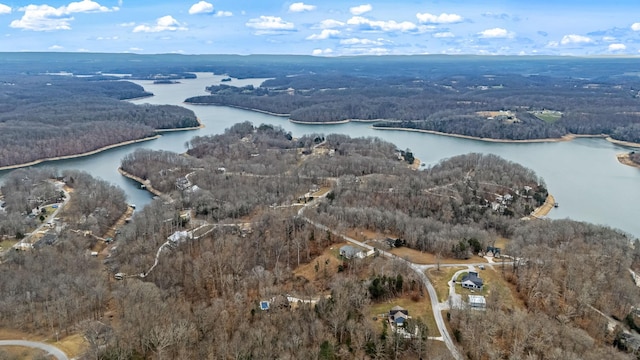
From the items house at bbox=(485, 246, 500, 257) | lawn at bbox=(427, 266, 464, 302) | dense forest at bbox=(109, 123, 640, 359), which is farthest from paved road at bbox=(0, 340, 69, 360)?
house at bbox=(485, 246, 500, 257)

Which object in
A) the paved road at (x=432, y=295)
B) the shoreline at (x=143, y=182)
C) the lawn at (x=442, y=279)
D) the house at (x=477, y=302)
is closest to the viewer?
the paved road at (x=432, y=295)

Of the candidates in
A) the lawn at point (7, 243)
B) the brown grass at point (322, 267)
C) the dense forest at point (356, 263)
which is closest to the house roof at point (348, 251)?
the brown grass at point (322, 267)

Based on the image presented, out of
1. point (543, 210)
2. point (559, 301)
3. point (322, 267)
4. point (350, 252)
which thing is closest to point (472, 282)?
point (559, 301)

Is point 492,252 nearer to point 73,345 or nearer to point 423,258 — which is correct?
point 423,258

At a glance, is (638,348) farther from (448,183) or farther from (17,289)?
(17,289)

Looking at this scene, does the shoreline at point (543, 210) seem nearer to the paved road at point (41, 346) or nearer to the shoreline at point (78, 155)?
the paved road at point (41, 346)

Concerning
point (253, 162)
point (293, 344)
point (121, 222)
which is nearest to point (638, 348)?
point (293, 344)

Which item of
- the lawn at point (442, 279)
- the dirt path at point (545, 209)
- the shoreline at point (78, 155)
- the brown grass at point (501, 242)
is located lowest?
the shoreline at point (78, 155)

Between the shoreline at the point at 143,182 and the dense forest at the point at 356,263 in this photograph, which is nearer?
the dense forest at the point at 356,263
